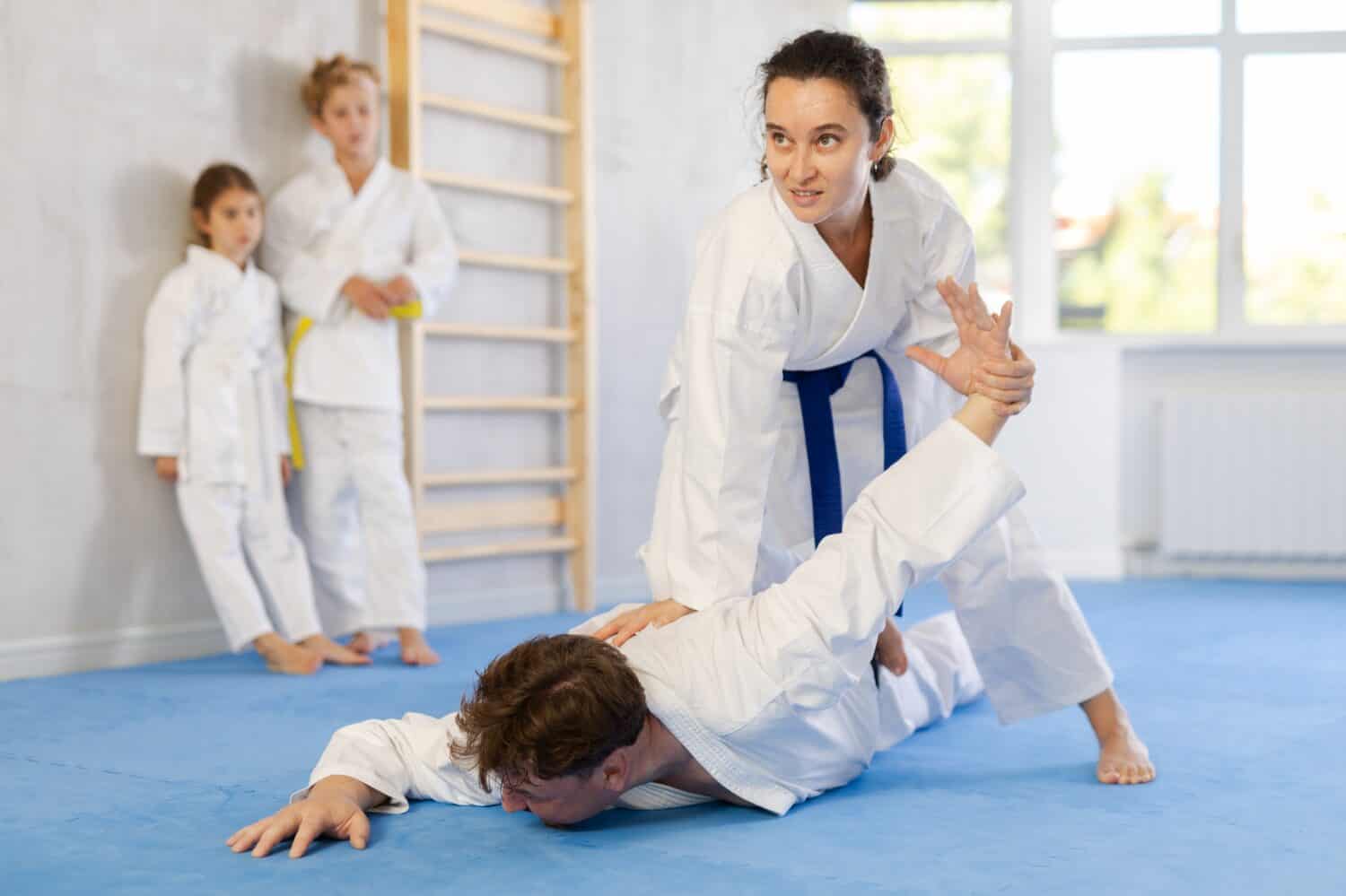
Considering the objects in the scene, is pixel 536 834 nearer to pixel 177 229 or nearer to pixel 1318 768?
pixel 1318 768

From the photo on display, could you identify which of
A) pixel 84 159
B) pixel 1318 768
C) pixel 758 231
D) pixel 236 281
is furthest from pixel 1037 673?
pixel 84 159

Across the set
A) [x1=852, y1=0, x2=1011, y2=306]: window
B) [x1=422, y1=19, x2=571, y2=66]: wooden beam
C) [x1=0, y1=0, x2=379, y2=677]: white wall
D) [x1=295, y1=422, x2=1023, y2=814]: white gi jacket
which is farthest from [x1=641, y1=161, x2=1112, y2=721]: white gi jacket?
[x1=852, y1=0, x2=1011, y2=306]: window

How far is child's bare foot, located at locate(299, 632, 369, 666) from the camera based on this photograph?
11.7 ft

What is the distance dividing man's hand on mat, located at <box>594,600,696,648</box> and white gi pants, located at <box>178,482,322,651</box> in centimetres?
169

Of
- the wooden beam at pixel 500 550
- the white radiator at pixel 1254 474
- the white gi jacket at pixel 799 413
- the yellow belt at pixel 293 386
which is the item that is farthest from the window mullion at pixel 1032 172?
the white gi jacket at pixel 799 413

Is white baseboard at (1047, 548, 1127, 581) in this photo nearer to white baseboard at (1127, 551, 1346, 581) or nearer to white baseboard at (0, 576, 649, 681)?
white baseboard at (1127, 551, 1346, 581)

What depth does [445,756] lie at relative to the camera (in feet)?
6.73

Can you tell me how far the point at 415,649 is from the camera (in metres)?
3.61

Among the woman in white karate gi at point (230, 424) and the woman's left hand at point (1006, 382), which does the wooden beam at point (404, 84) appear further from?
the woman's left hand at point (1006, 382)

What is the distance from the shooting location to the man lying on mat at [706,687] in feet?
5.96

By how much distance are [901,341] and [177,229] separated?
7.14ft

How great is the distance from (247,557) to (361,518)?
31 centimetres

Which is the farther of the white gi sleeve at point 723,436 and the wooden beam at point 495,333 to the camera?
the wooden beam at point 495,333

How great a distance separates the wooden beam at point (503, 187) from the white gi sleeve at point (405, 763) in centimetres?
244
